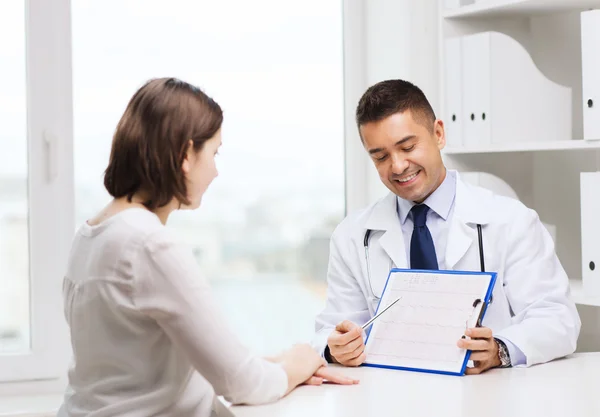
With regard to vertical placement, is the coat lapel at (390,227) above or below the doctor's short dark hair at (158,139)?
below

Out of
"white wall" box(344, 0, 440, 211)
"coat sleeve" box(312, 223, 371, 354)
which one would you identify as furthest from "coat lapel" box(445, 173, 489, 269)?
"white wall" box(344, 0, 440, 211)

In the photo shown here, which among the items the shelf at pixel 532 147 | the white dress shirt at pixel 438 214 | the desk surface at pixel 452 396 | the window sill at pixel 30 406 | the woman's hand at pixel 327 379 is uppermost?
the shelf at pixel 532 147

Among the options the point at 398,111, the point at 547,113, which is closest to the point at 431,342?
the point at 398,111

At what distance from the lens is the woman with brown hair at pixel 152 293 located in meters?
1.23

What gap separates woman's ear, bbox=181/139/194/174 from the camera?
133 centimetres

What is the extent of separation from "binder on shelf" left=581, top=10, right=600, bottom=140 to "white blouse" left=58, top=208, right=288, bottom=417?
122cm

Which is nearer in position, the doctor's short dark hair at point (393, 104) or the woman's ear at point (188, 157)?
the woman's ear at point (188, 157)

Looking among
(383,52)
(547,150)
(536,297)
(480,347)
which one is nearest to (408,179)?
(536,297)

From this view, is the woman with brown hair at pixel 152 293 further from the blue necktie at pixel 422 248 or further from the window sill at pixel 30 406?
the window sill at pixel 30 406

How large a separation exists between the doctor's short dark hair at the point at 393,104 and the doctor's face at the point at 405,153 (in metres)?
0.01

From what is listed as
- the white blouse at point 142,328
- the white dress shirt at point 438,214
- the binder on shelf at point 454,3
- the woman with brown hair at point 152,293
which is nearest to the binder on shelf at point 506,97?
the binder on shelf at point 454,3

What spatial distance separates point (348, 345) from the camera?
165 cm

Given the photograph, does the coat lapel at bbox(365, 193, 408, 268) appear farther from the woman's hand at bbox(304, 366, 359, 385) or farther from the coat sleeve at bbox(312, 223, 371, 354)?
the woman's hand at bbox(304, 366, 359, 385)

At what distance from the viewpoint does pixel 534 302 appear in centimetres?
181
